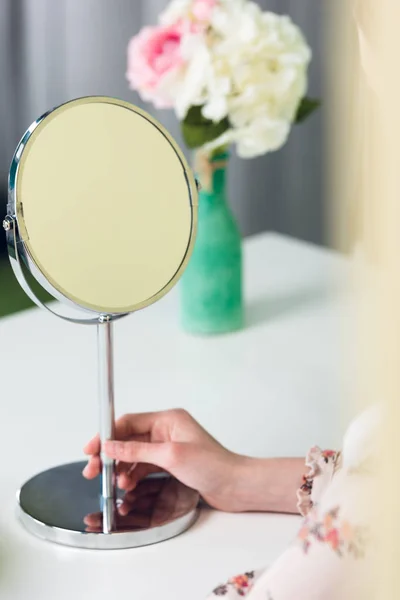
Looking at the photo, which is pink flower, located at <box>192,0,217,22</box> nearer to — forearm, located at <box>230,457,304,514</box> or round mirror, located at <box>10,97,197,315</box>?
round mirror, located at <box>10,97,197,315</box>

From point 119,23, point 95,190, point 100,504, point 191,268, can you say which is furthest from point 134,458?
point 119,23

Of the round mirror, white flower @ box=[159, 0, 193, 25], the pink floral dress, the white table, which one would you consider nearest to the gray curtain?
the white table

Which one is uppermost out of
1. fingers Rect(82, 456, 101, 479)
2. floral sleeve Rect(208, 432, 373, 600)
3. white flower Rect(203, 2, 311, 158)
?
white flower Rect(203, 2, 311, 158)

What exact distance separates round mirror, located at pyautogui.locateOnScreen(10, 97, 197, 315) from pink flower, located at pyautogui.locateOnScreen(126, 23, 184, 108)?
18.8 inches

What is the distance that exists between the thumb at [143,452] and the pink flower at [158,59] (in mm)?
622

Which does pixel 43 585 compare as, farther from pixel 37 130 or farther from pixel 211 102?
pixel 211 102

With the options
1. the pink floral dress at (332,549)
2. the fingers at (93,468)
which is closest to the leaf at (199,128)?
the fingers at (93,468)

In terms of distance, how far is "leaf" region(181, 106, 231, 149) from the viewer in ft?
4.56

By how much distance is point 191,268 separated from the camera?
1.44 m

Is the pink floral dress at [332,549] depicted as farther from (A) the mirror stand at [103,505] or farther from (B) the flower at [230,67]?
(B) the flower at [230,67]

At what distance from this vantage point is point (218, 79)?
4.35ft

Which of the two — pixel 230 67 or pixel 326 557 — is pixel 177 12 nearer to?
pixel 230 67

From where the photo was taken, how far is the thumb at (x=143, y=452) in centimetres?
92

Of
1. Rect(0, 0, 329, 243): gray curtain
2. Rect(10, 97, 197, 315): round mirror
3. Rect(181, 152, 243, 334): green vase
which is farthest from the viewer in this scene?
Rect(0, 0, 329, 243): gray curtain
